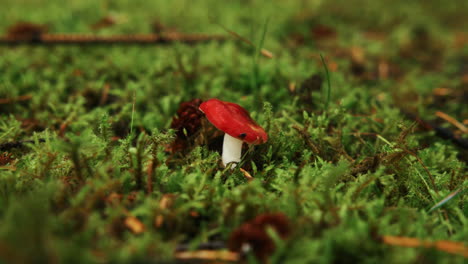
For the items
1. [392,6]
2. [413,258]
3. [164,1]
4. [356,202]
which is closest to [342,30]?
[392,6]

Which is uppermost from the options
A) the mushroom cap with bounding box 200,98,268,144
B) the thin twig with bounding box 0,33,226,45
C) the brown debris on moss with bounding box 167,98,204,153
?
the thin twig with bounding box 0,33,226,45

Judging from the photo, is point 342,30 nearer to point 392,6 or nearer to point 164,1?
point 392,6

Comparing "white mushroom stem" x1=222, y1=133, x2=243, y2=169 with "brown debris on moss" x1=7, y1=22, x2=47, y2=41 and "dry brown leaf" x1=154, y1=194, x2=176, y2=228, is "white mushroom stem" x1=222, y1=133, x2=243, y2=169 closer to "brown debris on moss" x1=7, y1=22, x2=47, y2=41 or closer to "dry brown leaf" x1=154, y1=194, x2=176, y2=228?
"dry brown leaf" x1=154, y1=194, x2=176, y2=228

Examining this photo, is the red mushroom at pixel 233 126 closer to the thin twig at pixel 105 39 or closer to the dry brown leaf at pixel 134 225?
the dry brown leaf at pixel 134 225

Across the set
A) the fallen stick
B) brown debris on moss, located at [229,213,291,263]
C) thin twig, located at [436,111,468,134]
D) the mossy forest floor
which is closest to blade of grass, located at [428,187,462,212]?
the mossy forest floor

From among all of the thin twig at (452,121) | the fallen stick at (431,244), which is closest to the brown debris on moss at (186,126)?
the fallen stick at (431,244)

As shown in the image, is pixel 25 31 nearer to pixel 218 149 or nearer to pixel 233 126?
pixel 218 149

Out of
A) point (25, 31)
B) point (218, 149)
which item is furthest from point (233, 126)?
point (25, 31)
